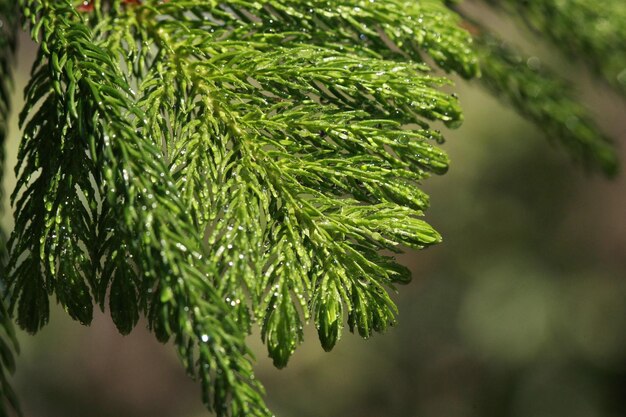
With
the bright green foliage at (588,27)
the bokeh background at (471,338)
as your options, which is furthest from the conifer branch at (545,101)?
the bokeh background at (471,338)

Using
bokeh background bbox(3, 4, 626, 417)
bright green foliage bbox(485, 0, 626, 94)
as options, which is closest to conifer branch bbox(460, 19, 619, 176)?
bright green foliage bbox(485, 0, 626, 94)

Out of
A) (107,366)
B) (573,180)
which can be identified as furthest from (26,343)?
(573,180)

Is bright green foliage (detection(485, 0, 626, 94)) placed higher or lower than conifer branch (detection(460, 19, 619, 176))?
higher

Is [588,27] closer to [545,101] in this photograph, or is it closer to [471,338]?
[545,101]

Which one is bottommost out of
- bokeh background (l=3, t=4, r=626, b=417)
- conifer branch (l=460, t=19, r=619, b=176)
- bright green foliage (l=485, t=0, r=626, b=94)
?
bokeh background (l=3, t=4, r=626, b=417)

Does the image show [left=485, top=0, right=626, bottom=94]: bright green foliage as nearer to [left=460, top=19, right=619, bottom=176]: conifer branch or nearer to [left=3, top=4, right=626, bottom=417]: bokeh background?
[left=460, top=19, right=619, bottom=176]: conifer branch

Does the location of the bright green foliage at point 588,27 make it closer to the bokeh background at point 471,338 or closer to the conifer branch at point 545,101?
the conifer branch at point 545,101

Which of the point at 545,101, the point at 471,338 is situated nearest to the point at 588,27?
the point at 545,101
